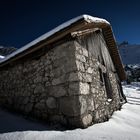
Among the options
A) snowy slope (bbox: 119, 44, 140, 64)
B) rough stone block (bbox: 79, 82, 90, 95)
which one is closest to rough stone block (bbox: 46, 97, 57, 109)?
rough stone block (bbox: 79, 82, 90, 95)

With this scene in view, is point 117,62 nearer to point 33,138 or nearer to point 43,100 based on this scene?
point 43,100

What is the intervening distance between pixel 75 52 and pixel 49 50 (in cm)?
95

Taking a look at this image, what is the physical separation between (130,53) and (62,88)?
7950 cm

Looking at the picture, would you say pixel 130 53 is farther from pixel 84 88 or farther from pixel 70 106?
pixel 70 106

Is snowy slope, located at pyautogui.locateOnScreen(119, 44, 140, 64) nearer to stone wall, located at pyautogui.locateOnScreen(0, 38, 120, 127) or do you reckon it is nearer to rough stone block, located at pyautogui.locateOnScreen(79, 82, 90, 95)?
stone wall, located at pyautogui.locateOnScreen(0, 38, 120, 127)

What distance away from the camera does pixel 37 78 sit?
16.9ft

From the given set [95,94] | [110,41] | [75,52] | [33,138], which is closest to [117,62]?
[110,41]

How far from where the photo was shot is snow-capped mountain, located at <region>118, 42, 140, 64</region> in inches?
2793

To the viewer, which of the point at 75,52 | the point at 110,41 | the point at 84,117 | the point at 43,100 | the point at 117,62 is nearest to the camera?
the point at 84,117

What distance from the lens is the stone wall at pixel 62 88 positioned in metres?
4.16

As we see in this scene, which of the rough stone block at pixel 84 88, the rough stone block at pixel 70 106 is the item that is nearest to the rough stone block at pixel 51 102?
the rough stone block at pixel 70 106

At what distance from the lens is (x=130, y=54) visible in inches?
3034

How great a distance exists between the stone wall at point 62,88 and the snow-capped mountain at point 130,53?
226 ft

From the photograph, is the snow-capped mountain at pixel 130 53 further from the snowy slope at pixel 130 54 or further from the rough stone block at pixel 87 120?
the rough stone block at pixel 87 120
